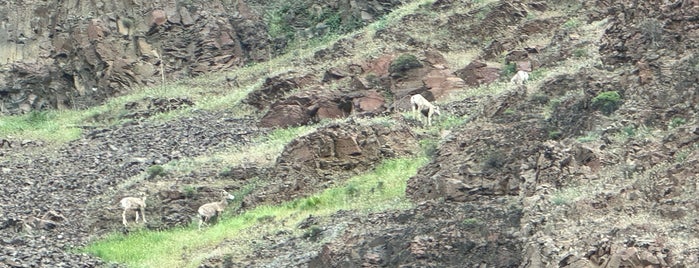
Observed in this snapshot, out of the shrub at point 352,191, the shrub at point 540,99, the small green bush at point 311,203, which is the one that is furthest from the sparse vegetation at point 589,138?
the shrub at point 352,191

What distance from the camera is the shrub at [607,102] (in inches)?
1439

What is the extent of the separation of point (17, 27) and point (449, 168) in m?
38.6

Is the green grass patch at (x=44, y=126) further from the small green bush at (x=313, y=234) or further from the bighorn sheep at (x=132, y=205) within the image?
the small green bush at (x=313, y=234)

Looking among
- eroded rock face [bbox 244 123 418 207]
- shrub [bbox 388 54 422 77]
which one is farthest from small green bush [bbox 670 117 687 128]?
shrub [bbox 388 54 422 77]

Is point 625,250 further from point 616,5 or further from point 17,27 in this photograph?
point 17,27

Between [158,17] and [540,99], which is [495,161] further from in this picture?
[158,17]

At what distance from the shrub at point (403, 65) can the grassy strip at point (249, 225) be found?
10.8m

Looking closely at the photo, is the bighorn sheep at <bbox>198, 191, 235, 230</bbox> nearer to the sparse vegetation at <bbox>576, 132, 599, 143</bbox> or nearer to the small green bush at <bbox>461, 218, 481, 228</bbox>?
the small green bush at <bbox>461, 218, 481, 228</bbox>

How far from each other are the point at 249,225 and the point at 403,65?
15630 millimetres

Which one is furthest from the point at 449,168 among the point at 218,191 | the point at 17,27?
the point at 17,27

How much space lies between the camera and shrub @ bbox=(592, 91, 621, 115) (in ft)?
120

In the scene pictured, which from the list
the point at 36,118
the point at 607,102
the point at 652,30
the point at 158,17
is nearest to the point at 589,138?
the point at 607,102

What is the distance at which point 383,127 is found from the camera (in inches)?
1996

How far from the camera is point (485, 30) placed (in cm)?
6644
